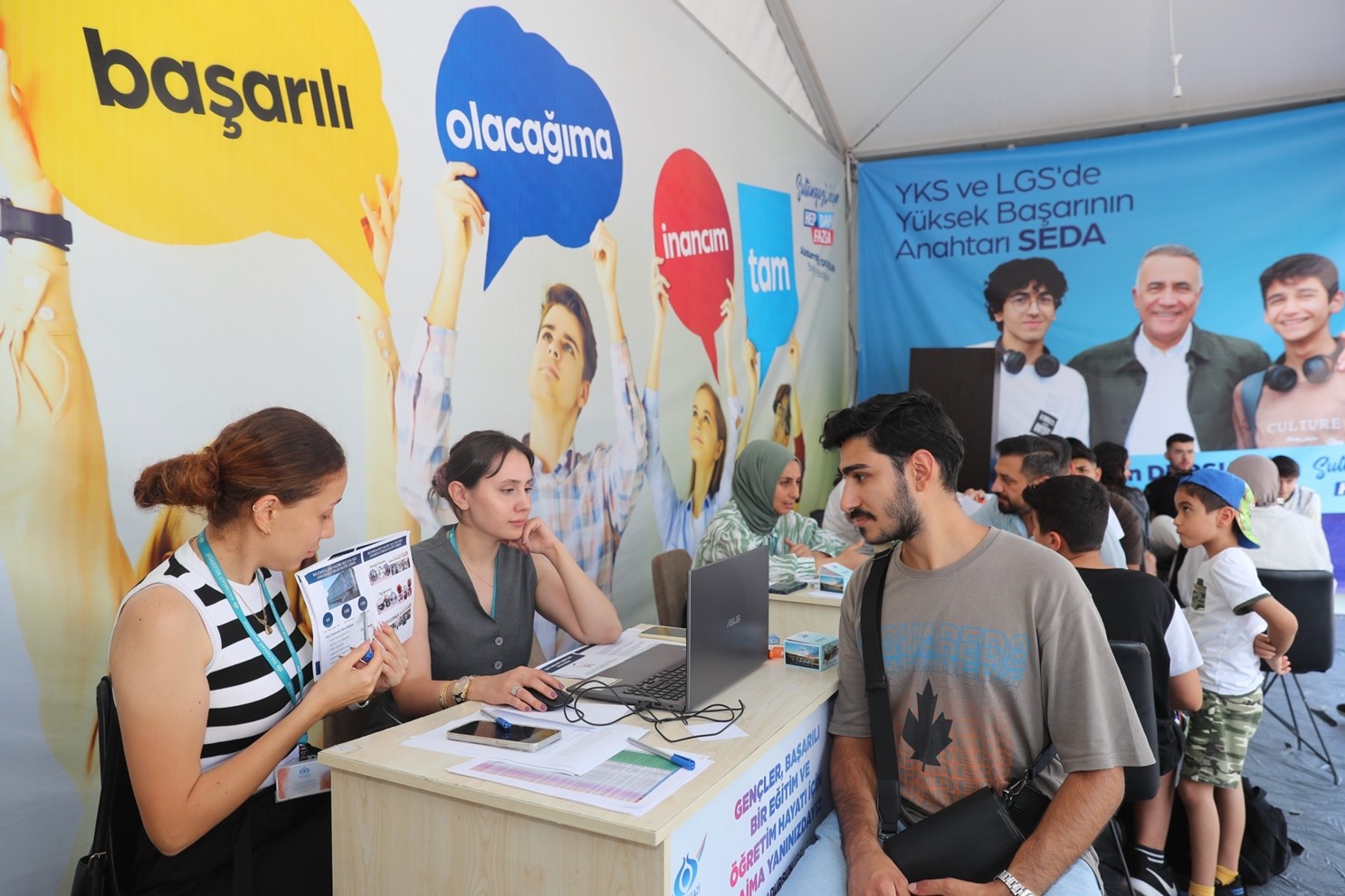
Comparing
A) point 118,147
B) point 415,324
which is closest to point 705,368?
point 415,324

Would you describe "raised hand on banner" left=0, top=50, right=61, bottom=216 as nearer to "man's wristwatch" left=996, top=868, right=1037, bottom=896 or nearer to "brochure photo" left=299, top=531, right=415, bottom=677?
"brochure photo" left=299, top=531, right=415, bottom=677

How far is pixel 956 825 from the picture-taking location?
1684 mm

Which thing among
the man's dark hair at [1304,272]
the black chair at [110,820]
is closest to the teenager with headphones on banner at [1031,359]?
the man's dark hair at [1304,272]

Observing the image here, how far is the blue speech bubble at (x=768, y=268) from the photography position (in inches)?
210

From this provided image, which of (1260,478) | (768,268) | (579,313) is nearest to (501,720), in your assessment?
(579,313)

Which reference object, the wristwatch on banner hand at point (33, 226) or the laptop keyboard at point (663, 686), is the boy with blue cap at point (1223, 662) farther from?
the wristwatch on banner hand at point (33, 226)

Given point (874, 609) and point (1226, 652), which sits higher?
point (874, 609)

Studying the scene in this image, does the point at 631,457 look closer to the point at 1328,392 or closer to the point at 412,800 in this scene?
the point at 412,800

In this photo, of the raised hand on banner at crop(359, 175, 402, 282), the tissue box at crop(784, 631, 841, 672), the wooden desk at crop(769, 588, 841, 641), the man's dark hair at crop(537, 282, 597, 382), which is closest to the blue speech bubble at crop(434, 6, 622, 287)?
the man's dark hair at crop(537, 282, 597, 382)

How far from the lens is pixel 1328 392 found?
20.3ft

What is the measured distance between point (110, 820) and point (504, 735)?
65 cm

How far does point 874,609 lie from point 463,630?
102 cm

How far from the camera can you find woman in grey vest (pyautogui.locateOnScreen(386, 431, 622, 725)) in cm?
226

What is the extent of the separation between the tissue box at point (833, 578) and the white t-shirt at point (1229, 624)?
3.54 ft
